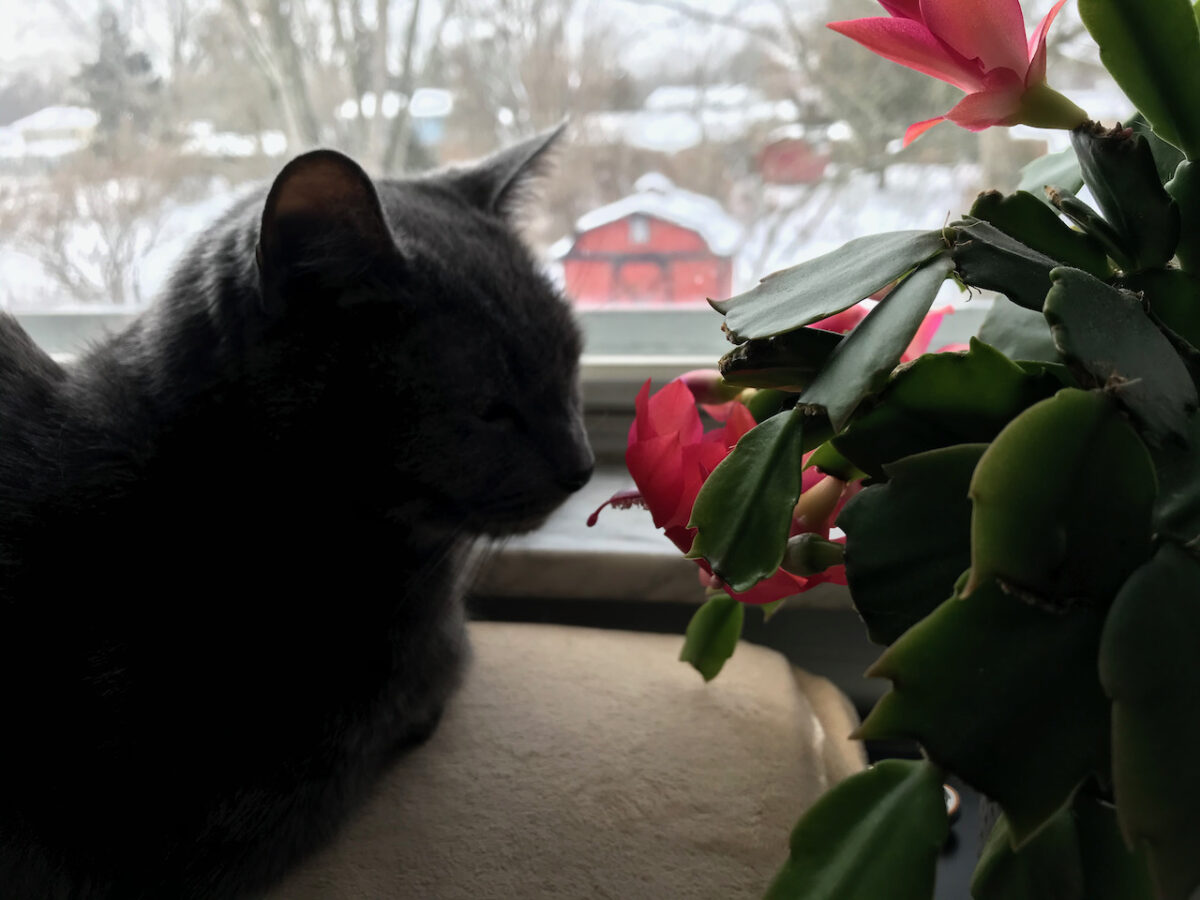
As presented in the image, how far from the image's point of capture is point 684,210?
1099mm

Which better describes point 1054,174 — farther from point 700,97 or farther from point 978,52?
point 700,97

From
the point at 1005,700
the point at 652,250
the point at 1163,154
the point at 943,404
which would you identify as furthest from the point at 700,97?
the point at 1005,700

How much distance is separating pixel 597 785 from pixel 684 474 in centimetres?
35

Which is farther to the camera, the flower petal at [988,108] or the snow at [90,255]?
the snow at [90,255]

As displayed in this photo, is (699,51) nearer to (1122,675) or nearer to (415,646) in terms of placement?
(415,646)

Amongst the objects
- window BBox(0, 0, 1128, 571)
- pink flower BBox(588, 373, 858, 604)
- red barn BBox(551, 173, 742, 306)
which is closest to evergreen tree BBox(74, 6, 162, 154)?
window BBox(0, 0, 1128, 571)

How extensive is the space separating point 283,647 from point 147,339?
0.77 ft

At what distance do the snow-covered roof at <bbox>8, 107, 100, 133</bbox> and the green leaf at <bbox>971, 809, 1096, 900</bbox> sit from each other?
1.20m

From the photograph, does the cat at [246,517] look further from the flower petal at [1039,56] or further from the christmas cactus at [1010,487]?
the flower petal at [1039,56]

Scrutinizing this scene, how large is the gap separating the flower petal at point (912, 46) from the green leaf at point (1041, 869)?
0.31 meters

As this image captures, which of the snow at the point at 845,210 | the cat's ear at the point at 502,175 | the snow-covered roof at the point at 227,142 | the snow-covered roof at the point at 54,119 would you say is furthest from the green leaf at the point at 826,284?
the snow-covered roof at the point at 54,119

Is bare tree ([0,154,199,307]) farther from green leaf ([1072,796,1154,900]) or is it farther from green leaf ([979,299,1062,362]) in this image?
green leaf ([1072,796,1154,900])

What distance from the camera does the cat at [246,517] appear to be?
0.55m

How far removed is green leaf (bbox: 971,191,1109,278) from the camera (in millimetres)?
406
